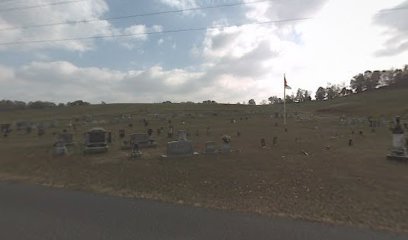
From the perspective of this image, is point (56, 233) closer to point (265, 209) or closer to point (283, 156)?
point (265, 209)

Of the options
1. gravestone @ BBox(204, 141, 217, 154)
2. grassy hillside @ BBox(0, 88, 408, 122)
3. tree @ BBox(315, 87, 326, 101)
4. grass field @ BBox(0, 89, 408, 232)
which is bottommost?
grass field @ BBox(0, 89, 408, 232)

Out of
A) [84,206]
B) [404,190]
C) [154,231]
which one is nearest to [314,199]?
[404,190]

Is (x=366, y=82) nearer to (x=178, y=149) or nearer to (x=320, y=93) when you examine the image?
(x=320, y=93)

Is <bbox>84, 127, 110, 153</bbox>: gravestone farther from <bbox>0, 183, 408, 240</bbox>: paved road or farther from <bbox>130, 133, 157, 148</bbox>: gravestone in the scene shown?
<bbox>0, 183, 408, 240</bbox>: paved road

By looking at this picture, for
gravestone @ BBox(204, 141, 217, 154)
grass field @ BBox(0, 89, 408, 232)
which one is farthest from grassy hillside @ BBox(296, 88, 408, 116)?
gravestone @ BBox(204, 141, 217, 154)

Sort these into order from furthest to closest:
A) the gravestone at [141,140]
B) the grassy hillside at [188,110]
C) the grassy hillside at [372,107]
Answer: the grassy hillside at [188,110] < the grassy hillside at [372,107] < the gravestone at [141,140]

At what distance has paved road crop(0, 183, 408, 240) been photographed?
7457mm

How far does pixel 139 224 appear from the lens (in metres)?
8.22

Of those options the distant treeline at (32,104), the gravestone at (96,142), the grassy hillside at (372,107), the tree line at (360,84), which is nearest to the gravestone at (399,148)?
the gravestone at (96,142)

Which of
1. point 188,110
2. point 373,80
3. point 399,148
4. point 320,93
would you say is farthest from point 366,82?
point 399,148

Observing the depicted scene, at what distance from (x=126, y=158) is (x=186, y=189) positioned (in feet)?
23.2

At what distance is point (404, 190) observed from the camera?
10969 mm

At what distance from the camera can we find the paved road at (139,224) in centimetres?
746

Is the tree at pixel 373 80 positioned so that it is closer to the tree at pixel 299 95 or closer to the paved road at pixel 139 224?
the tree at pixel 299 95
